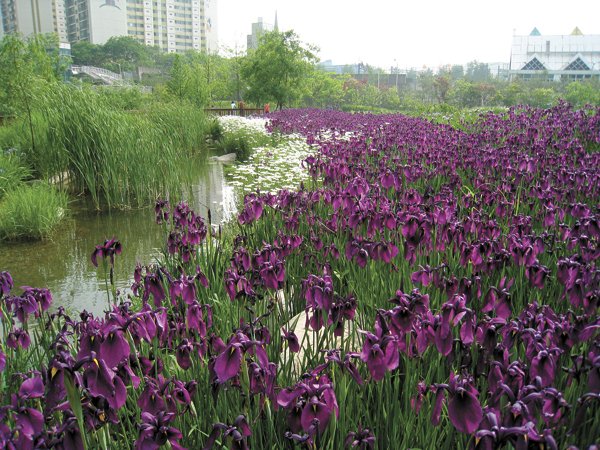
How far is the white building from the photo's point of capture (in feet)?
271

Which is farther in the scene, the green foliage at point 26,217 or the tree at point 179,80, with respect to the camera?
the tree at point 179,80

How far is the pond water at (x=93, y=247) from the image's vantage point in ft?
18.6

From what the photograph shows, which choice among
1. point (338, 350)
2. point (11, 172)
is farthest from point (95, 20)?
point (338, 350)

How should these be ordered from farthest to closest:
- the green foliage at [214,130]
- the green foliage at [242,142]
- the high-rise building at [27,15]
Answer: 1. the high-rise building at [27,15]
2. the green foliage at [214,130]
3. the green foliage at [242,142]

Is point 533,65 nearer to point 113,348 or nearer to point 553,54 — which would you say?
point 553,54

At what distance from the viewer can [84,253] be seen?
22.9 feet

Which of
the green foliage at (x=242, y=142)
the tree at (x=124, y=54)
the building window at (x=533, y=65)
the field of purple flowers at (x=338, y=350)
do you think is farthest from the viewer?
the tree at (x=124, y=54)

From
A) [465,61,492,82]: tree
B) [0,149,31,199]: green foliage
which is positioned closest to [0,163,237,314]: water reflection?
[0,149,31,199]: green foliage

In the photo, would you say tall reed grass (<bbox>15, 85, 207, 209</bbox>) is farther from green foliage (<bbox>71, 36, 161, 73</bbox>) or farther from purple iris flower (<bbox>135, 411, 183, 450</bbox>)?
green foliage (<bbox>71, 36, 161, 73</bbox>)

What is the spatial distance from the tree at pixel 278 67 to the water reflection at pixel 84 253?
21.4 m

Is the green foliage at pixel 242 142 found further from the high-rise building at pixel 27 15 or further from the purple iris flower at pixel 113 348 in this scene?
the high-rise building at pixel 27 15

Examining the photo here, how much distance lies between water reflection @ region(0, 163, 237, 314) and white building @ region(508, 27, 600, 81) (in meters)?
85.7

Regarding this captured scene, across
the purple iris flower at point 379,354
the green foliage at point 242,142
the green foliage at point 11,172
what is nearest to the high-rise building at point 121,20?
the green foliage at point 242,142

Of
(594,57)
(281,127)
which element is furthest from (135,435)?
(594,57)
